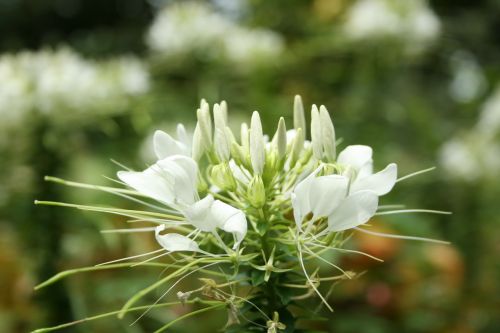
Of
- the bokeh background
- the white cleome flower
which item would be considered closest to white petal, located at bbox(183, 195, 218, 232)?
the white cleome flower

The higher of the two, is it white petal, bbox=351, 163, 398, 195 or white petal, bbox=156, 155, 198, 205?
white petal, bbox=156, 155, 198, 205

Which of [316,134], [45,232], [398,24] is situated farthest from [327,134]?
[398,24]

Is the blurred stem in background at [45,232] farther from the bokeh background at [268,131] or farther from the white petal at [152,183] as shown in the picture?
the white petal at [152,183]

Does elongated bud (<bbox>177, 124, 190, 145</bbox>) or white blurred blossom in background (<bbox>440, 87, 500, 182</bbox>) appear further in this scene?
white blurred blossom in background (<bbox>440, 87, 500, 182</bbox>)

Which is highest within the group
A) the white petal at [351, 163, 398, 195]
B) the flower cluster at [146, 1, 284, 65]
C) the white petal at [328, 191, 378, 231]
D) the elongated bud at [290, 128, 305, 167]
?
the flower cluster at [146, 1, 284, 65]

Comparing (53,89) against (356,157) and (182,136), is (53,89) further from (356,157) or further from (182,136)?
(356,157)

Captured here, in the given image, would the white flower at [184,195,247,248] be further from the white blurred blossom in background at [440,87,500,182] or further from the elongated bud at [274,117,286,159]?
the white blurred blossom in background at [440,87,500,182]
